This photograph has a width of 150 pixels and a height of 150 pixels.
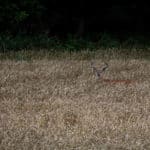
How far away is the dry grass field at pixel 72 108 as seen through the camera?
809 centimetres

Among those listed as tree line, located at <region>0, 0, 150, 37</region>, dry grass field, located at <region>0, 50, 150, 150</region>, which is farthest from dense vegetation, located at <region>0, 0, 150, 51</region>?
dry grass field, located at <region>0, 50, 150, 150</region>

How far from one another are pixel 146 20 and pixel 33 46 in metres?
8.53

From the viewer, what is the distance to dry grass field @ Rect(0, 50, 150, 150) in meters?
A: 8.09

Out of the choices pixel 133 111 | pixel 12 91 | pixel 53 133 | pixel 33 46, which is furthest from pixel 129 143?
pixel 33 46

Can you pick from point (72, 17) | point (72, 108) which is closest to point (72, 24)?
point (72, 17)

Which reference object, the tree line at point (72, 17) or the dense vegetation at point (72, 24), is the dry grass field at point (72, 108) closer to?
the dense vegetation at point (72, 24)

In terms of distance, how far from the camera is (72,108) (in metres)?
10.1

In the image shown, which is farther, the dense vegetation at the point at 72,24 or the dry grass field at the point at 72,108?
the dense vegetation at the point at 72,24

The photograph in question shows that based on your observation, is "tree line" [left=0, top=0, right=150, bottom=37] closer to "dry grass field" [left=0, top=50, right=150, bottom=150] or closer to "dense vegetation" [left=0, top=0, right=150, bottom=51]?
"dense vegetation" [left=0, top=0, right=150, bottom=51]

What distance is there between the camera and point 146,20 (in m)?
27.3

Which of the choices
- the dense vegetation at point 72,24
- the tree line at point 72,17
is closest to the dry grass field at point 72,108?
the dense vegetation at point 72,24

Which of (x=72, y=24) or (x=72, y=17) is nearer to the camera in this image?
(x=72, y=17)

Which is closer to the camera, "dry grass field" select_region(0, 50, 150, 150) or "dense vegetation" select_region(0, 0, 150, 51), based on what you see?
"dry grass field" select_region(0, 50, 150, 150)

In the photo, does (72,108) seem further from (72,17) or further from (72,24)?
(72,24)
